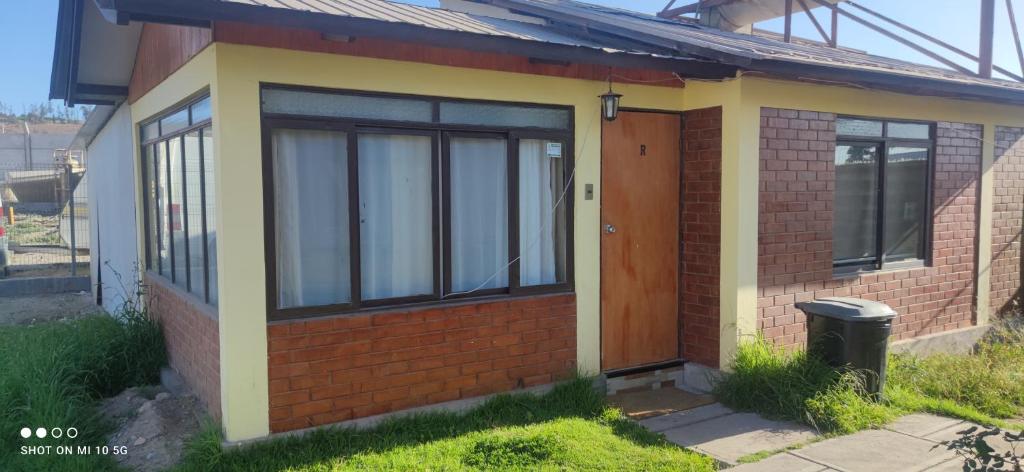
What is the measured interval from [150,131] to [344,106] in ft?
11.3

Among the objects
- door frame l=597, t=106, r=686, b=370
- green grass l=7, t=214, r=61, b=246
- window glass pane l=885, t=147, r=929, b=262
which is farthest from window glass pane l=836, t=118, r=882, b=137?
green grass l=7, t=214, r=61, b=246

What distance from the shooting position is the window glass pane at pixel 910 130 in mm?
7250

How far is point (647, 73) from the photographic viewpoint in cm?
621

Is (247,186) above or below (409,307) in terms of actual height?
above

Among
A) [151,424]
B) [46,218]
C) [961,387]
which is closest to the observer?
[151,424]

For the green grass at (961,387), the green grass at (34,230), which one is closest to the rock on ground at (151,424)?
the green grass at (961,387)

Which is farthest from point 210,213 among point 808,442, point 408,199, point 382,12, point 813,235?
point 813,235

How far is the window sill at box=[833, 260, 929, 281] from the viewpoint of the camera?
6.90 m

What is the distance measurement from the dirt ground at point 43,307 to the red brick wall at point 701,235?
8.30 metres

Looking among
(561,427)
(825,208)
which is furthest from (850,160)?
(561,427)

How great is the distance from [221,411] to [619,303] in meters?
3.26

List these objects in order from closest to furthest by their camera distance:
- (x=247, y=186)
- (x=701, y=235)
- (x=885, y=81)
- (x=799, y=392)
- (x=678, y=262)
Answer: (x=247, y=186)
(x=799, y=392)
(x=885, y=81)
(x=701, y=235)
(x=678, y=262)

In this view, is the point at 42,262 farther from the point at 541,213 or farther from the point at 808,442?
the point at 808,442

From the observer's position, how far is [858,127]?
22.8 feet
